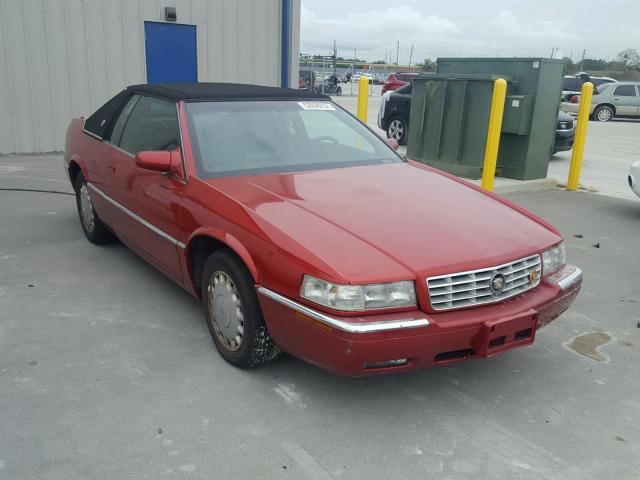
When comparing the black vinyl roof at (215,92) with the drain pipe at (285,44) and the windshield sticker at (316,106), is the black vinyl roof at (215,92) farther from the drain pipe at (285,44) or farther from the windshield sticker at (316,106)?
the drain pipe at (285,44)

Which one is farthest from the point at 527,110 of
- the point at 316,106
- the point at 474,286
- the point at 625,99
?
the point at 625,99

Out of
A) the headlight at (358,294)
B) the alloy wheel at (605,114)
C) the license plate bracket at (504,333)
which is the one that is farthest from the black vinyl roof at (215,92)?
the alloy wheel at (605,114)

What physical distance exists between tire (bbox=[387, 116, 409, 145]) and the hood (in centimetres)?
934

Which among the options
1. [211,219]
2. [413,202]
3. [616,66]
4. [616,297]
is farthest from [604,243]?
[616,66]

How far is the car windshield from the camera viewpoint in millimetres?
3765

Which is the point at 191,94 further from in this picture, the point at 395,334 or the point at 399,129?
the point at 399,129

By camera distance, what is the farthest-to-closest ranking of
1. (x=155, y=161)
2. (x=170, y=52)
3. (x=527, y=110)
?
(x=170, y=52) → (x=527, y=110) → (x=155, y=161)

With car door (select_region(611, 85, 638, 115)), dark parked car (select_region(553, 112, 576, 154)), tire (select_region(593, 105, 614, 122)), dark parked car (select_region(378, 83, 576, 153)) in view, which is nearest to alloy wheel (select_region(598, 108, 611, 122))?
tire (select_region(593, 105, 614, 122))

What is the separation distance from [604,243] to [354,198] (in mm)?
3917

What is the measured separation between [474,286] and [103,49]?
30.8 ft

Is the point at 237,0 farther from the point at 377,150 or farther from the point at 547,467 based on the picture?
the point at 547,467

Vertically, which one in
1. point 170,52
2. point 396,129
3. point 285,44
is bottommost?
point 396,129

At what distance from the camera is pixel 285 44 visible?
12047mm

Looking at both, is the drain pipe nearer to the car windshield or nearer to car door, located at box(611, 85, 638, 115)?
the car windshield
